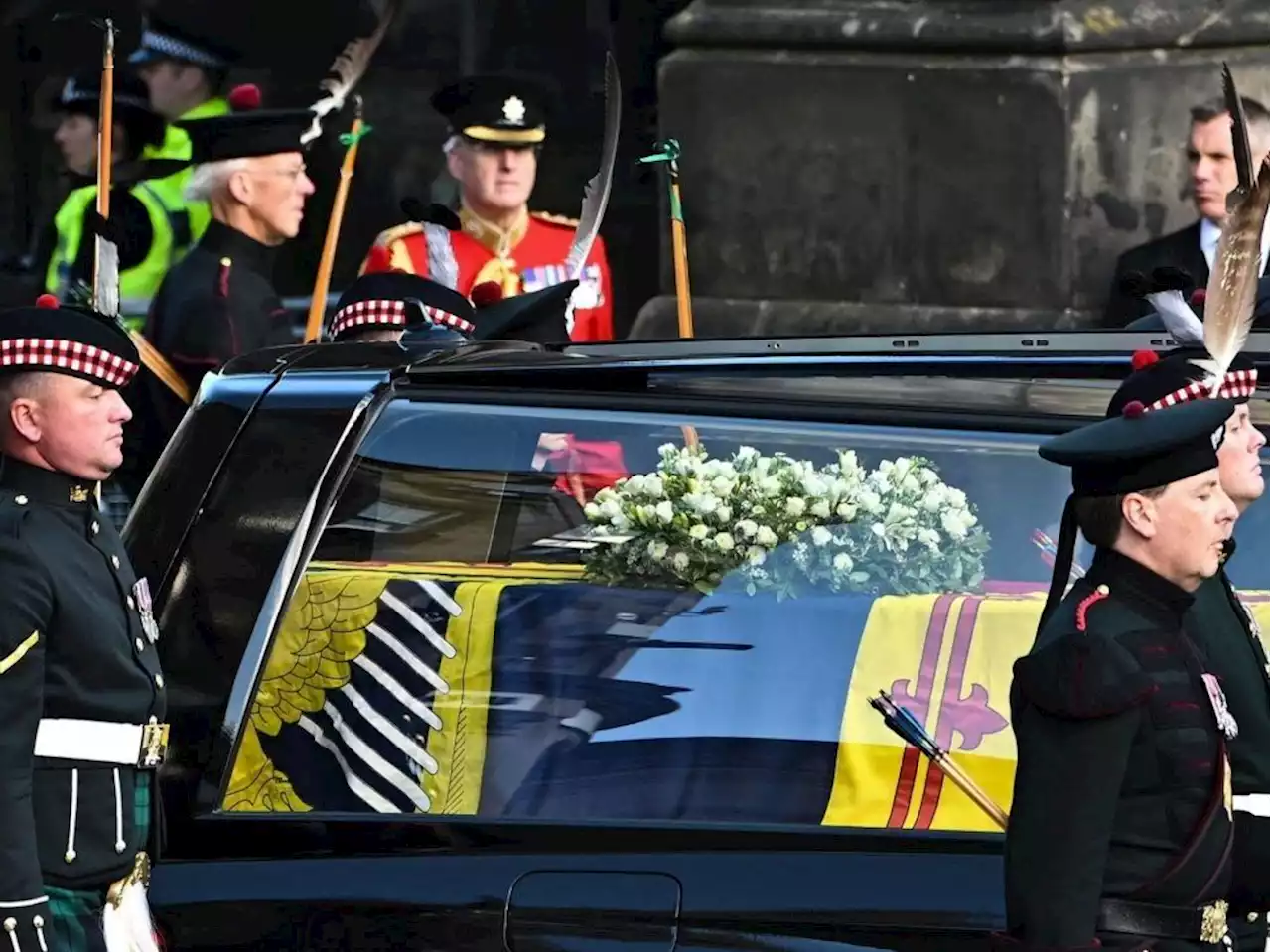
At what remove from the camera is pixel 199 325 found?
795 cm

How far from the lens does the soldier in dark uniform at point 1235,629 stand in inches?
141

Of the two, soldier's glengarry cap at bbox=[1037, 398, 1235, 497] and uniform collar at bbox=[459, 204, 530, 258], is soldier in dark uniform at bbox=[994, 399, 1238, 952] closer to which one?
soldier's glengarry cap at bbox=[1037, 398, 1235, 497]

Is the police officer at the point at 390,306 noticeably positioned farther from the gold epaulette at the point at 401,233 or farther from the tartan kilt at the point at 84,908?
the tartan kilt at the point at 84,908

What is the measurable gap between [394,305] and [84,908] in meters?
2.43

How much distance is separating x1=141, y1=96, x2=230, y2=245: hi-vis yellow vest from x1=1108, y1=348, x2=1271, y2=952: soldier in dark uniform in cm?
502

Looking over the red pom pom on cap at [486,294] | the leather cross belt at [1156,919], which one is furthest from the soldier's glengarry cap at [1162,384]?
the red pom pom on cap at [486,294]

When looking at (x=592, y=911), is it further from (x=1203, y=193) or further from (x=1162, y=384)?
(x=1203, y=193)

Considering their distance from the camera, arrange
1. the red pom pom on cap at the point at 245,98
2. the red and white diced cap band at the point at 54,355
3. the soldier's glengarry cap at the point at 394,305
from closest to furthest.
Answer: the red and white diced cap band at the point at 54,355 → the soldier's glengarry cap at the point at 394,305 → the red pom pom on cap at the point at 245,98

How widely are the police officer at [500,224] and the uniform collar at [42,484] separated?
3318mm

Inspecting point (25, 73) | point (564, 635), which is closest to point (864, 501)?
point (564, 635)

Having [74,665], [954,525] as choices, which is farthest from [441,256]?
[954,525]

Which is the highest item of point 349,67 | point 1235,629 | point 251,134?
point 349,67

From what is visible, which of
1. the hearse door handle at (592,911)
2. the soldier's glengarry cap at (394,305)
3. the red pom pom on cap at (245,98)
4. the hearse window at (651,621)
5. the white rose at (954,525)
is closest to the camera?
the hearse door handle at (592,911)

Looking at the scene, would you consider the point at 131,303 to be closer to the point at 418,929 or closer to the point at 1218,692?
the point at 418,929
